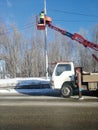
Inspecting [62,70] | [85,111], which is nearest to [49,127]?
[85,111]

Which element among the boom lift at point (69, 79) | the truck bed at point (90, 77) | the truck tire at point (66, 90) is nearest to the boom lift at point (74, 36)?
the boom lift at point (69, 79)

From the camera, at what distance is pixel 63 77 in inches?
671

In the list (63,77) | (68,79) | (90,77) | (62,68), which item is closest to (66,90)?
(68,79)

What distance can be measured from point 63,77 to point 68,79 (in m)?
0.35

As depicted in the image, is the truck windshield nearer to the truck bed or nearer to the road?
the truck bed

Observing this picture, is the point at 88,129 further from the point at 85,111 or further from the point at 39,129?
the point at 85,111

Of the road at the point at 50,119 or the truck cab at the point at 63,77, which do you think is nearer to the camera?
the road at the point at 50,119

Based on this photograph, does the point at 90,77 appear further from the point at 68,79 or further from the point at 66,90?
the point at 66,90

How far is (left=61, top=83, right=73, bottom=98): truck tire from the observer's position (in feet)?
55.3

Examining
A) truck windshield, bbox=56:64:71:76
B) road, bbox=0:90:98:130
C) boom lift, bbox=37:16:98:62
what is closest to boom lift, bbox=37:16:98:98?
truck windshield, bbox=56:64:71:76

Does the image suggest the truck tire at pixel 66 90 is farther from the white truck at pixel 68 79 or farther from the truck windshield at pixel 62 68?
the truck windshield at pixel 62 68

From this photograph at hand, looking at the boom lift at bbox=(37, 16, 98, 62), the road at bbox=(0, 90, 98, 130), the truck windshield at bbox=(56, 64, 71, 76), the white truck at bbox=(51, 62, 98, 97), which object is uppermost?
the boom lift at bbox=(37, 16, 98, 62)

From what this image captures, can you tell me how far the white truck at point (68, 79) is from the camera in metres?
16.6

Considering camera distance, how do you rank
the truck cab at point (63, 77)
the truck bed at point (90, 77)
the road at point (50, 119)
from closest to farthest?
the road at point (50, 119)
the truck bed at point (90, 77)
the truck cab at point (63, 77)
